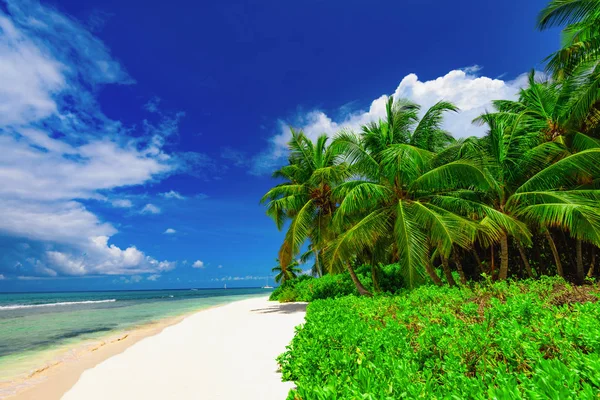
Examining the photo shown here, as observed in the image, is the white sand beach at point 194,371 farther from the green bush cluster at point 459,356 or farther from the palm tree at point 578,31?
the palm tree at point 578,31

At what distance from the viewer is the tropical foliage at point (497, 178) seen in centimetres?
852

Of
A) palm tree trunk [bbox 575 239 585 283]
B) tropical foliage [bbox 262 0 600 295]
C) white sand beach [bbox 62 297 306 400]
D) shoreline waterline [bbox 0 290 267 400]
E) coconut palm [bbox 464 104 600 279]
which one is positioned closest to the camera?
white sand beach [bbox 62 297 306 400]

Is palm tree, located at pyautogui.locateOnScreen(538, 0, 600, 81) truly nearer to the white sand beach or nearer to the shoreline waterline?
the white sand beach

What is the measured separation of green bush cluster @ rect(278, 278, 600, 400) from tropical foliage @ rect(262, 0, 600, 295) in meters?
3.19

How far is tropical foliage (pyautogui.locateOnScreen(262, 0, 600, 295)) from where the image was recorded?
27.9 feet

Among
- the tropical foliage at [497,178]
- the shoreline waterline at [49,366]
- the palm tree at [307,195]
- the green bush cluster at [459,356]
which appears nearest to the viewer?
the green bush cluster at [459,356]

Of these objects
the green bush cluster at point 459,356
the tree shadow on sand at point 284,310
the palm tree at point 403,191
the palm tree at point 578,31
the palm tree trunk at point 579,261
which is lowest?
the tree shadow on sand at point 284,310

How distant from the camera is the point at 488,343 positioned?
3.41m

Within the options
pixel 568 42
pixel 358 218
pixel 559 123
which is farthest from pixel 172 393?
pixel 568 42

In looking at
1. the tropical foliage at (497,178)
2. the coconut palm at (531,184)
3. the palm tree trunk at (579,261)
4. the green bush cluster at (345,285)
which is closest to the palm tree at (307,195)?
the tropical foliage at (497,178)

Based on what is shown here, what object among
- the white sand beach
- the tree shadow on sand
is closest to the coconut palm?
the white sand beach

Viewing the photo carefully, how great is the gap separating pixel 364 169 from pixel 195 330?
811 cm

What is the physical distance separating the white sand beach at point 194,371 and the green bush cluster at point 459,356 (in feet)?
2.23

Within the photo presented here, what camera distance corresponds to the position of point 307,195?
14.1 metres
